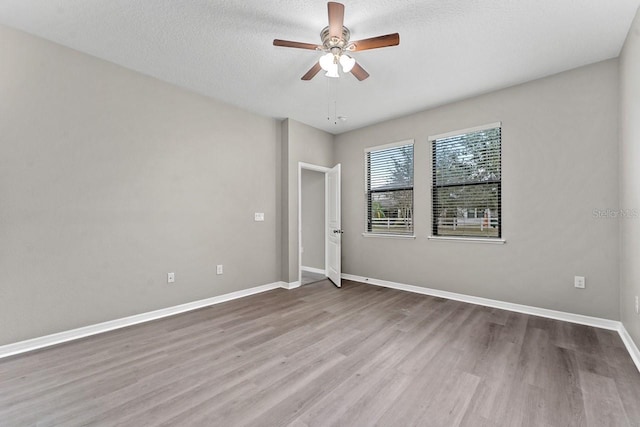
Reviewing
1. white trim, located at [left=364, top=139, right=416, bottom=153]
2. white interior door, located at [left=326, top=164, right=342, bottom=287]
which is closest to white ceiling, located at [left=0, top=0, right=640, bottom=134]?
white trim, located at [left=364, top=139, right=416, bottom=153]

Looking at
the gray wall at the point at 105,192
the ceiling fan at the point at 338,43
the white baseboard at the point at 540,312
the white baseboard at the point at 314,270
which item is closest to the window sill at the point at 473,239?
the white baseboard at the point at 540,312

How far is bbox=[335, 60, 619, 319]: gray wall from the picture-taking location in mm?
2986

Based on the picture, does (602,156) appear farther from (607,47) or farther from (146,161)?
(146,161)

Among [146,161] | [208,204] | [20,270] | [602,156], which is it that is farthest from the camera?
[208,204]

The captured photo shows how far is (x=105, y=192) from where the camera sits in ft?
9.69

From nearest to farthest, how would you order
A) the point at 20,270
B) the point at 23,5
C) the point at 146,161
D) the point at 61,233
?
the point at 23,5
the point at 20,270
the point at 61,233
the point at 146,161

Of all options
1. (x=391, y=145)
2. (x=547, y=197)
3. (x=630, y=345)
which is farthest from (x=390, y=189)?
(x=630, y=345)

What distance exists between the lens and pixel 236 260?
4148 mm

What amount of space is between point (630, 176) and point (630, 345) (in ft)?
4.82

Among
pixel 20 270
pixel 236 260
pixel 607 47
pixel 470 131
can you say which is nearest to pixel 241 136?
pixel 236 260

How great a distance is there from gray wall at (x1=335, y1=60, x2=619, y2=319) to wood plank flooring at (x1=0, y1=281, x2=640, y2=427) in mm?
463

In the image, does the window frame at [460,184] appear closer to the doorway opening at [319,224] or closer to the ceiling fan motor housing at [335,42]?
the doorway opening at [319,224]

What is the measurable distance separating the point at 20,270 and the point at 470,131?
5.13 m

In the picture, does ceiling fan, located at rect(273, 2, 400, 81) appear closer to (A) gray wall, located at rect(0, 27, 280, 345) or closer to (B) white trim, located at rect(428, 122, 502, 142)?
(A) gray wall, located at rect(0, 27, 280, 345)
